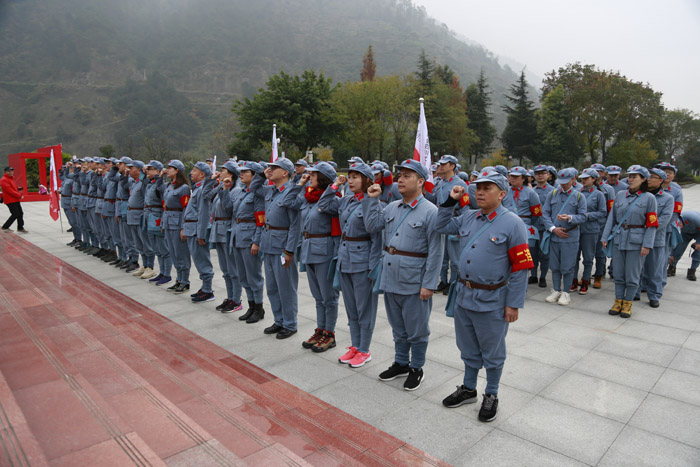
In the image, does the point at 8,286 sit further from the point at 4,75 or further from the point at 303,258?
the point at 4,75

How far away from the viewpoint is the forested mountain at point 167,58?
89.6 m

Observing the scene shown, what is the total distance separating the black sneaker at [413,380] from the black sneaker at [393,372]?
0.55 feet

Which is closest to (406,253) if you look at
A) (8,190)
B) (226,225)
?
(226,225)

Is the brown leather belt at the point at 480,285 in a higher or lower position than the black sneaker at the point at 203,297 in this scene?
higher

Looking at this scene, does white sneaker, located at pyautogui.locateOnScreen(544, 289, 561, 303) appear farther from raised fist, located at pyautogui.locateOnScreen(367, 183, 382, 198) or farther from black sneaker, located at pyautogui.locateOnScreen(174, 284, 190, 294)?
black sneaker, located at pyautogui.locateOnScreen(174, 284, 190, 294)

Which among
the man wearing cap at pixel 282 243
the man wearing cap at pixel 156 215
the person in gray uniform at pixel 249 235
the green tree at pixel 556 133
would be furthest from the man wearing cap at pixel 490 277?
the green tree at pixel 556 133

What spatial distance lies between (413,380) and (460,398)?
1.60 feet

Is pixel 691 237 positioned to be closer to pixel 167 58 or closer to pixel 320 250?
pixel 320 250

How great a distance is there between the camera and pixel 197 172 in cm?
714

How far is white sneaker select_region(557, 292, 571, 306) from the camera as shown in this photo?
705 cm

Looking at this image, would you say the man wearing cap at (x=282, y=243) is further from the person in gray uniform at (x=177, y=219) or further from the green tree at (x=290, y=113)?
the green tree at (x=290, y=113)

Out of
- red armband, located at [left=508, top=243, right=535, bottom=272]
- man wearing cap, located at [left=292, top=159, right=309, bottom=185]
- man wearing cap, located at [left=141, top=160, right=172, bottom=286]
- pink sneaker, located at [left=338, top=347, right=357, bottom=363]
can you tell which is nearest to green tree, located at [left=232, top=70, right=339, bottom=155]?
man wearing cap, located at [left=141, top=160, right=172, bottom=286]

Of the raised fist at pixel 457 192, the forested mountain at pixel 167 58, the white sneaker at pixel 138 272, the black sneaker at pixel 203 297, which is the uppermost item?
the forested mountain at pixel 167 58

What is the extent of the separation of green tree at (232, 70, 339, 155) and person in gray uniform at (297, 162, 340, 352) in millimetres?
29174
